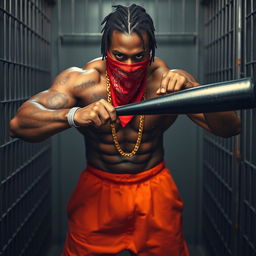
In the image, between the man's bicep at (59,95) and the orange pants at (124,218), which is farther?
the orange pants at (124,218)

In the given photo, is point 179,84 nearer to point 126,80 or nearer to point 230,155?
point 126,80

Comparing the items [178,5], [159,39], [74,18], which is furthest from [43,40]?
[178,5]

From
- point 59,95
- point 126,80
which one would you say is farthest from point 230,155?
point 59,95

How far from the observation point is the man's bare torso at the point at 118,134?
1.40 m

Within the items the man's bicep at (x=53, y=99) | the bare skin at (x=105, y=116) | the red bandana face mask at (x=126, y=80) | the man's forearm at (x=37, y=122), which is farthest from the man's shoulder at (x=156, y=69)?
the man's forearm at (x=37, y=122)

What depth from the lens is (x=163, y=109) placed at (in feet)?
3.09

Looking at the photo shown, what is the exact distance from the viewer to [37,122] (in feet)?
3.84

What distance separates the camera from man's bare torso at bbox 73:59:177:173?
4.60 ft

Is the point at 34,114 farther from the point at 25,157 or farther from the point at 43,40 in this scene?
the point at 43,40

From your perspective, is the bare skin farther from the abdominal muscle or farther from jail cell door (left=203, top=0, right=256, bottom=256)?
jail cell door (left=203, top=0, right=256, bottom=256)

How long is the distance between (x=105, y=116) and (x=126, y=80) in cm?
32

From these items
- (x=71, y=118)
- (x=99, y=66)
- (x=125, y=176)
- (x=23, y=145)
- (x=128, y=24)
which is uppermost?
(x=128, y=24)

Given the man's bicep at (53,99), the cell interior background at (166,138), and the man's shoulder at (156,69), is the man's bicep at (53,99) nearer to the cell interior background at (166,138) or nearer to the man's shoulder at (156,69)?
the cell interior background at (166,138)

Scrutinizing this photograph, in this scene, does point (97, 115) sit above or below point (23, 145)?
above
